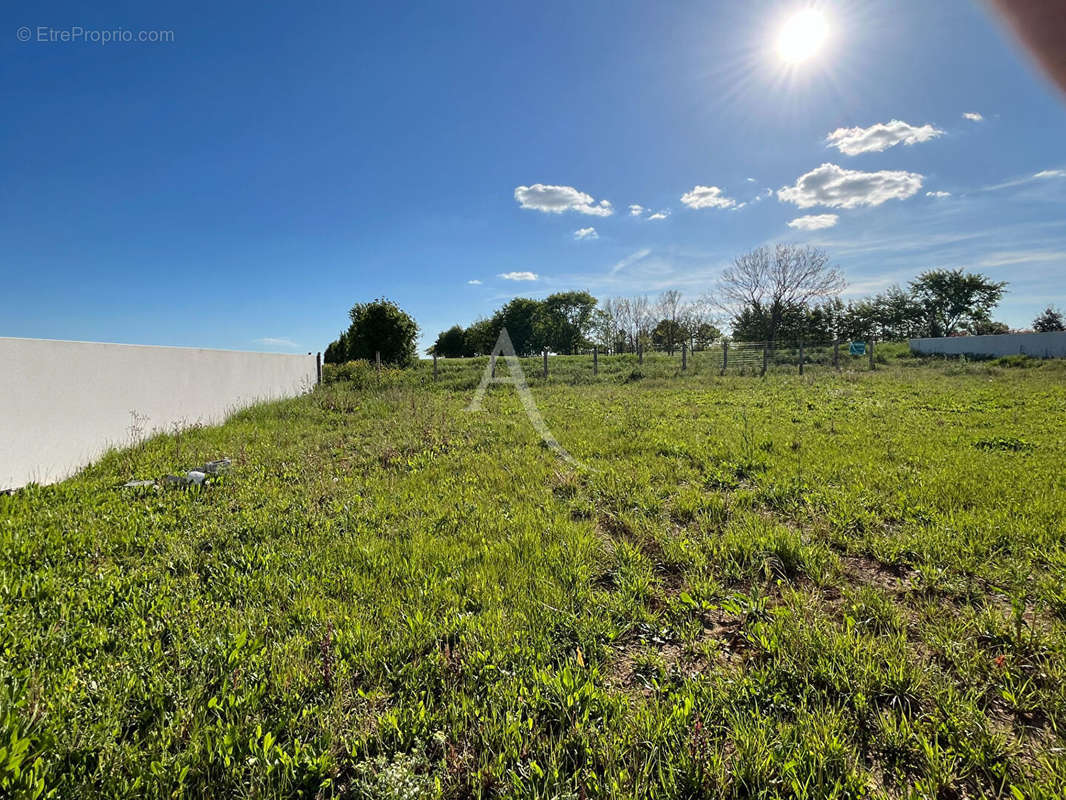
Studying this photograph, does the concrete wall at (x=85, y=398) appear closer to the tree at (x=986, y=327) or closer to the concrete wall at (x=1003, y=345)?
the concrete wall at (x=1003, y=345)

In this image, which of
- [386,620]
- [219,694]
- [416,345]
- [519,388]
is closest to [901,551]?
[386,620]

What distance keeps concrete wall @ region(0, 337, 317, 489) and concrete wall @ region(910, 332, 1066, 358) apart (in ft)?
108

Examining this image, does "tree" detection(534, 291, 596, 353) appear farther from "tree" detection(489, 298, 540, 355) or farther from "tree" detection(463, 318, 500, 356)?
"tree" detection(463, 318, 500, 356)

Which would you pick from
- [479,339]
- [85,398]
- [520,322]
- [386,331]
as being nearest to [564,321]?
[520,322]

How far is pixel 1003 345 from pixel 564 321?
4036cm

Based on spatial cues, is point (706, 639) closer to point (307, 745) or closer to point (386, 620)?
point (386, 620)

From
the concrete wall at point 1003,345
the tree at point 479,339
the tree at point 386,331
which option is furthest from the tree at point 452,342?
the concrete wall at point 1003,345

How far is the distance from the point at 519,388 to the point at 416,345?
33.6ft

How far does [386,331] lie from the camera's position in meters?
21.1

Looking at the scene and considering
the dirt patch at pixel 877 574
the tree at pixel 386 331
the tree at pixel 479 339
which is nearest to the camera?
the dirt patch at pixel 877 574

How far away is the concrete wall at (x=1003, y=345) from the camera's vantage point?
21.1 m

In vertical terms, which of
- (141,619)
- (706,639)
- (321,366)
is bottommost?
(706,639)

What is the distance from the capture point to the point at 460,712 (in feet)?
5.56

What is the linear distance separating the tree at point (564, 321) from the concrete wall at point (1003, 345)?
33.7 meters
